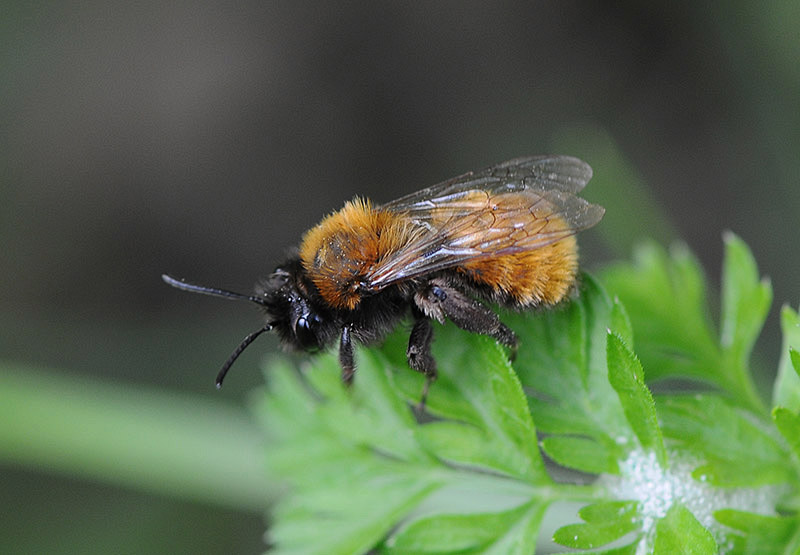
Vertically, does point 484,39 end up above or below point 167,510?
above

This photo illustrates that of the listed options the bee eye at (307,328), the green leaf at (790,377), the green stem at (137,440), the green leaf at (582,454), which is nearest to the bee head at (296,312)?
the bee eye at (307,328)

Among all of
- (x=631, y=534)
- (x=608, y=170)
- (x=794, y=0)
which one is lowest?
(x=631, y=534)

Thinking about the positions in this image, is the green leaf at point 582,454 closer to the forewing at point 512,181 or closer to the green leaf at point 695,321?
the green leaf at point 695,321

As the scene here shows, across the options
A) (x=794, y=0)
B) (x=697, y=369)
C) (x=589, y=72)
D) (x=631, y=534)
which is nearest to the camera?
(x=631, y=534)

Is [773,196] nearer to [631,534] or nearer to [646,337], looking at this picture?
[646,337]

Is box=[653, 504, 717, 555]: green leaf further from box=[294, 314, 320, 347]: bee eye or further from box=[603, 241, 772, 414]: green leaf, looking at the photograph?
box=[294, 314, 320, 347]: bee eye

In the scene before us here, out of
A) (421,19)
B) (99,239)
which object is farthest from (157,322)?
(421,19)
